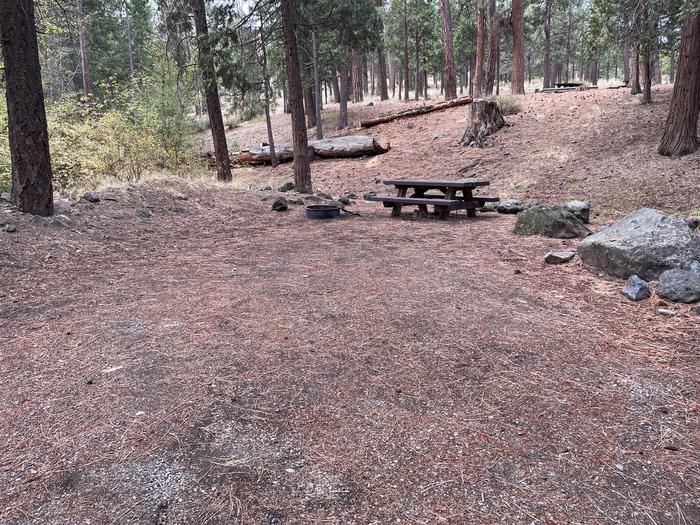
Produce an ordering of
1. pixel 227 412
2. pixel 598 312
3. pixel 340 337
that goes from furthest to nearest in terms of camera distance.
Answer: pixel 598 312 → pixel 340 337 → pixel 227 412

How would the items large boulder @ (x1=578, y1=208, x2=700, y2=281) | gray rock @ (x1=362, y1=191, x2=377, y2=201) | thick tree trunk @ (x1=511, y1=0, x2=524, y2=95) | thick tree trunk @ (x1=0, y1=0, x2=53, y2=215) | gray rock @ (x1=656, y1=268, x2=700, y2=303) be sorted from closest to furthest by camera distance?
gray rock @ (x1=656, y1=268, x2=700, y2=303) < large boulder @ (x1=578, y1=208, x2=700, y2=281) < thick tree trunk @ (x1=0, y1=0, x2=53, y2=215) < gray rock @ (x1=362, y1=191, x2=377, y2=201) < thick tree trunk @ (x1=511, y1=0, x2=524, y2=95)

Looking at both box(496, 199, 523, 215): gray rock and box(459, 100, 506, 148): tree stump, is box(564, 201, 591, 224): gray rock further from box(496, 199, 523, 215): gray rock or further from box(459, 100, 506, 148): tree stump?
box(459, 100, 506, 148): tree stump

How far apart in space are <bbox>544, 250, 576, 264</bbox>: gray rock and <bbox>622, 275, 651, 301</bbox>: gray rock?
93 centimetres

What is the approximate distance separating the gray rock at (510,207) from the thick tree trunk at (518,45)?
1075 cm

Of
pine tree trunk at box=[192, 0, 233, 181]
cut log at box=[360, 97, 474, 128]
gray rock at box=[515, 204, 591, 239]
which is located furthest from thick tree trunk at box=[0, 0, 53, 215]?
cut log at box=[360, 97, 474, 128]

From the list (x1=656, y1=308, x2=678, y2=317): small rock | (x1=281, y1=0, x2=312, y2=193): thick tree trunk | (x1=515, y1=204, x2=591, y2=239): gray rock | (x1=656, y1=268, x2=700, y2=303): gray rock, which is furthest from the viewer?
(x1=281, y1=0, x2=312, y2=193): thick tree trunk

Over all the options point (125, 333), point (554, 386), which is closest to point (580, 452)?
point (554, 386)

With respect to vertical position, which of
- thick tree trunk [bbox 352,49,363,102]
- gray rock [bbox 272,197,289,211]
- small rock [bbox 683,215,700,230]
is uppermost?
thick tree trunk [bbox 352,49,363,102]

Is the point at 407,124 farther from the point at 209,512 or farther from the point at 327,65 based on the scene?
the point at 209,512

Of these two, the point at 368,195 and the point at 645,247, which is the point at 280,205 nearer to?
the point at 368,195

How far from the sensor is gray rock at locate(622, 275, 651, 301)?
3.91m

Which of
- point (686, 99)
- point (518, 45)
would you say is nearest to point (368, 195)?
point (686, 99)

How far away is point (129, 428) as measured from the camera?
2299 millimetres

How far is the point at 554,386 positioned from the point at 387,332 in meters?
1.18
